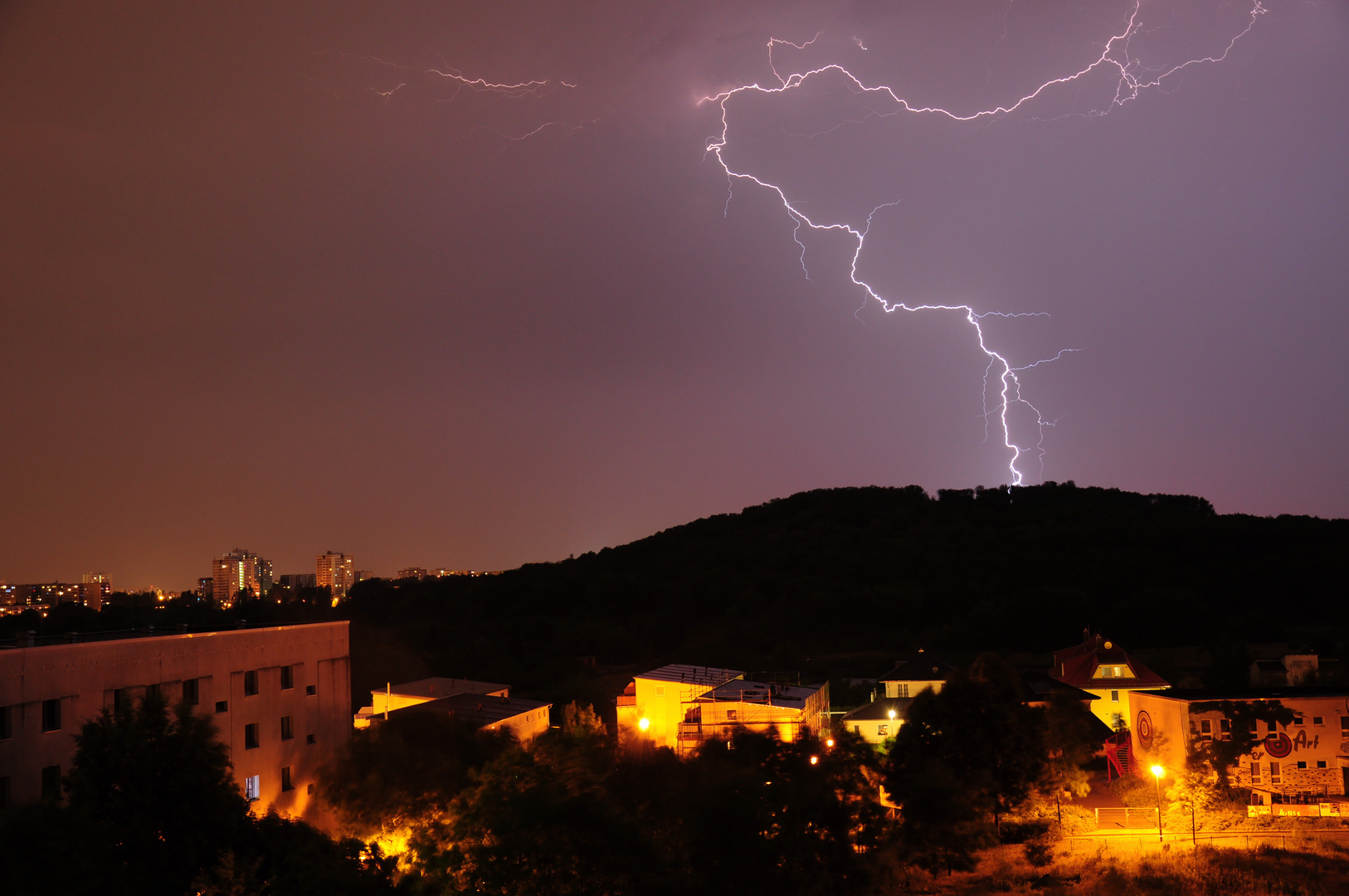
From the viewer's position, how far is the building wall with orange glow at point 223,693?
19062 mm

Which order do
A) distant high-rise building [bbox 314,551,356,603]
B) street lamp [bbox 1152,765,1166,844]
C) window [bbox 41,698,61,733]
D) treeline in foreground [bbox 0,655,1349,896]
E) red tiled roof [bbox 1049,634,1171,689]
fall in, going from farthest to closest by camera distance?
distant high-rise building [bbox 314,551,356,603] < red tiled roof [bbox 1049,634,1171,689] < street lamp [bbox 1152,765,1166,844] < window [bbox 41,698,61,733] < treeline in foreground [bbox 0,655,1349,896]

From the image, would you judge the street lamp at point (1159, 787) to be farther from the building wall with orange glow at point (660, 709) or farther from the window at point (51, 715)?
the window at point (51, 715)

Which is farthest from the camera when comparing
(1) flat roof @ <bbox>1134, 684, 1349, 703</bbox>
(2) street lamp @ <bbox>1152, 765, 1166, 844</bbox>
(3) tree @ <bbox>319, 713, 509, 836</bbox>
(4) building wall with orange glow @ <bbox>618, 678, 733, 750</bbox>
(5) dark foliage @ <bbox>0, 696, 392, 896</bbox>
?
(4) building wall with orange glow @ <bbox>618, 678, 733, 750</bbox>

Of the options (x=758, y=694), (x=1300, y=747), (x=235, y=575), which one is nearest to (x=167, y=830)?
(x=758, y=694)

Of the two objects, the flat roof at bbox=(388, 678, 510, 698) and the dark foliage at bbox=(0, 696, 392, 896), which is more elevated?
the dark foliage at bbox=(0, 696, 392, 896)

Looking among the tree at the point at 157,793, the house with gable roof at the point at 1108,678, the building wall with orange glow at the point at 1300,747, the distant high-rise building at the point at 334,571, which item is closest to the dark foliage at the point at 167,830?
the tree at the point at 157,793

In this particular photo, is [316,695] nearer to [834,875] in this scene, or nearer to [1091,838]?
[834,875]

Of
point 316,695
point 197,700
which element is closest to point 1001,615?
point 316,695

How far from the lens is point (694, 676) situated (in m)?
34.6

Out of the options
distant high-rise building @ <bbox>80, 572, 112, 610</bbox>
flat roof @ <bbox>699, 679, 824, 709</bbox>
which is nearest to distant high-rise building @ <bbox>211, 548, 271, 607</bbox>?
distant high-rise building @ <bbox>80, 572, 112, 610</bbox>

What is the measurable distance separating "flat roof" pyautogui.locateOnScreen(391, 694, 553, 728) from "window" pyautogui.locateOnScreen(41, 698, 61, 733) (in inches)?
361

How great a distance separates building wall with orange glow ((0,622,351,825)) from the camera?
19.1 metres

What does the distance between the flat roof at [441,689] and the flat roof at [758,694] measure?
1134cm

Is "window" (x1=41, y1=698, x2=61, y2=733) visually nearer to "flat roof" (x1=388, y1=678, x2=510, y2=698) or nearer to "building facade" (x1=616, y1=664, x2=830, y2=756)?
"building facade" (x1=616, y1=664, x2=830, y2=756)
